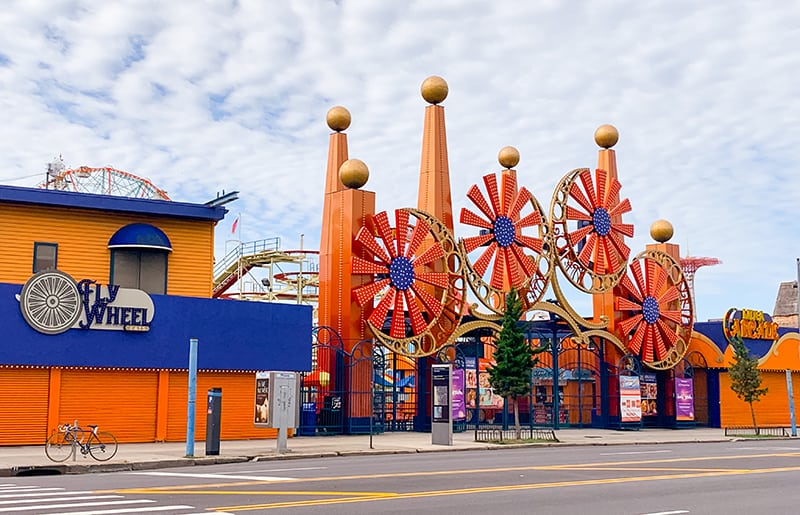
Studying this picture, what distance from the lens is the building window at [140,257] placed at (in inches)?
1394

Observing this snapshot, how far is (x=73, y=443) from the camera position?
945 inches

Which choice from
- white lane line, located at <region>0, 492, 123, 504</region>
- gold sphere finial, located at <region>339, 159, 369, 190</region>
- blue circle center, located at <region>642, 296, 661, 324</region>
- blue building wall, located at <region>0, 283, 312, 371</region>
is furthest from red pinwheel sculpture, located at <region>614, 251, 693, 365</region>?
white lane line, located at <region>0, 492, 123, 504</region>

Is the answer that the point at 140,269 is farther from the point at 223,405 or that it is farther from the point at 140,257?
the point at 223,405

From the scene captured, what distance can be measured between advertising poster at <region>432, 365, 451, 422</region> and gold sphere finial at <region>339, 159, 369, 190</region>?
32.8 ft

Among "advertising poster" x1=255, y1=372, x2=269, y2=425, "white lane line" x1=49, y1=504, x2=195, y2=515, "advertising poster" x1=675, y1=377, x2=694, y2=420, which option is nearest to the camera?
"white lane line" x1=49, y1=504, x2=195, y2=515

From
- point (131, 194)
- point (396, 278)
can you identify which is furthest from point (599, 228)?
point (131, 194)

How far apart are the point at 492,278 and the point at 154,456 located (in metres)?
23.0

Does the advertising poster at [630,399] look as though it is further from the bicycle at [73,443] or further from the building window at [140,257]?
the bicycle at [73,443]

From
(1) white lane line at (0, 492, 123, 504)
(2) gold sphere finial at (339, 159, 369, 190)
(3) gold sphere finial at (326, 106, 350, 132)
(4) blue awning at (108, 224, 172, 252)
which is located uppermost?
(3) gold sphere finial at (326, 106, 350, 132)

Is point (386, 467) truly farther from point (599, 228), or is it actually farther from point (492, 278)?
point (599, 228)

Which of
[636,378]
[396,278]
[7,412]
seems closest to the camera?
[7,412]

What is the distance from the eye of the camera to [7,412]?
30422 mm

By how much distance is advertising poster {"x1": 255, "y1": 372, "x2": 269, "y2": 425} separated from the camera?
95.5 feet

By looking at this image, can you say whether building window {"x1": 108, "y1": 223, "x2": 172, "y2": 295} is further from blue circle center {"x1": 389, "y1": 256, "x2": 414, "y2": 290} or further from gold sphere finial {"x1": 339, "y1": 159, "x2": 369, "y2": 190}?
blue circle center {"x1": 389, "y1": 256, "x2": 414, "y2": 290}
